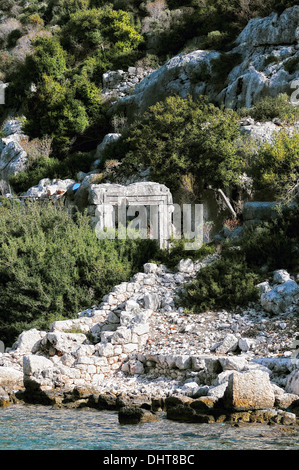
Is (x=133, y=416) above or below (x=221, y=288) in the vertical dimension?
below

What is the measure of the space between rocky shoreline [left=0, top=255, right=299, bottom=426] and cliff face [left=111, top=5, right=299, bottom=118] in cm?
1319

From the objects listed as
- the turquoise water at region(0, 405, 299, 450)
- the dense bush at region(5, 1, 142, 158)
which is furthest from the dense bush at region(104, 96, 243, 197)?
the turquoise water at region(0, 405, 299, 450)

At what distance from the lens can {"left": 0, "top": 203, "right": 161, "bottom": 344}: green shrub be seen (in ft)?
50.9

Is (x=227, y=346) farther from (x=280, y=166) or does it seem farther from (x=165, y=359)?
(x=280, y=166)

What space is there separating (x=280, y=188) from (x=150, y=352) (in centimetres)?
749

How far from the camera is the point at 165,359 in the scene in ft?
39.8


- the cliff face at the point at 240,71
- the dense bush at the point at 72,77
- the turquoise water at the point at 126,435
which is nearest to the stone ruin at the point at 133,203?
the turquoise water at the point at 126,435

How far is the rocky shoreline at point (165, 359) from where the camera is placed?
9758mm

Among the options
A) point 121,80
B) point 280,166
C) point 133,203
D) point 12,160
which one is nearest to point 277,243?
point 280,166

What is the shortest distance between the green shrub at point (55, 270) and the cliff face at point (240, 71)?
39.6ft

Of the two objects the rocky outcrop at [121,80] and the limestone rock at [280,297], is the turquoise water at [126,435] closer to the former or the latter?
the limestone rock at [280,297]

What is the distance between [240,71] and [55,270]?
16.5 metres
